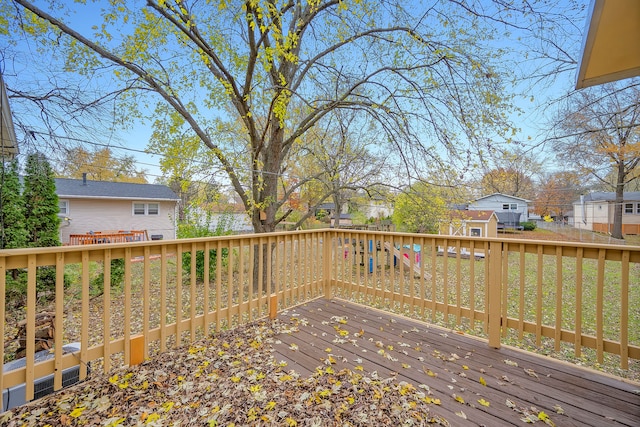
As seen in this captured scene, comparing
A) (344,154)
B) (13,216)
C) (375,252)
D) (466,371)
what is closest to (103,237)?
(13,216)

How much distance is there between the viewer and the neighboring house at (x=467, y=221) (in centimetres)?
532

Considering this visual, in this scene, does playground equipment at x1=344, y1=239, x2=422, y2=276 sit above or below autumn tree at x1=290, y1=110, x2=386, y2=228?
below

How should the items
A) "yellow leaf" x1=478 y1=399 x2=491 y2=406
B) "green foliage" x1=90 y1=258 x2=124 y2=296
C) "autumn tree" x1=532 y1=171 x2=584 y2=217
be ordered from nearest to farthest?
"yellow leaf" x1=478 y1=399 x2=491 y2=406 < "autumn tree" x1=532 y1=171 x2=584 y2=217 < "green foliage" x1=90 y1=258 x2=124 y2=296

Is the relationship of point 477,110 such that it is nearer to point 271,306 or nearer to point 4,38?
point 271,306

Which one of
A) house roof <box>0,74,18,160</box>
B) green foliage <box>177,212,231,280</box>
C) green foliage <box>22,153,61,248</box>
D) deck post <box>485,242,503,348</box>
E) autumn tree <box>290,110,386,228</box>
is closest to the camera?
deck post <box>485,242,503,348</box>

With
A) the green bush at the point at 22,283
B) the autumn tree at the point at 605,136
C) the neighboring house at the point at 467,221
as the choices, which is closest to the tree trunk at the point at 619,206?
the autumn tree at the point at 605,136

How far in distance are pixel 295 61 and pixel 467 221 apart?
4.54m

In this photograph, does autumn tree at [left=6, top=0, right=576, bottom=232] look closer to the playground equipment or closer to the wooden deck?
the playground equipment

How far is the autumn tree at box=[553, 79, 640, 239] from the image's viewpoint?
3787 mm

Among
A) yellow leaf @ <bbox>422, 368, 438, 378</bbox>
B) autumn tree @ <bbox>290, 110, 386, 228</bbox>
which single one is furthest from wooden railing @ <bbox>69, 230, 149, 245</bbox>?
yellow leaf @ <bbox>422, 368, 438, 378</bbox>

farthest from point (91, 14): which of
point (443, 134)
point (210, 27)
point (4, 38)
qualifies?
point (443, 134)

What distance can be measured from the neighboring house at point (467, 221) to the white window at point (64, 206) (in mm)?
7637

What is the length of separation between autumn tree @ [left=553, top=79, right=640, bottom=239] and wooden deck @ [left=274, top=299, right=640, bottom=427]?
3.39m

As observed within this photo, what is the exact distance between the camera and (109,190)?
6691 mm
